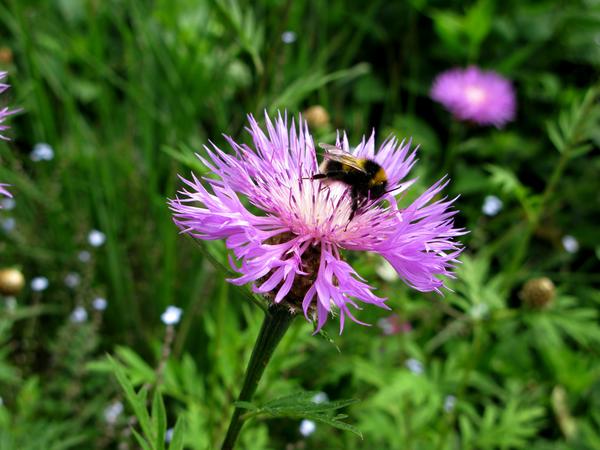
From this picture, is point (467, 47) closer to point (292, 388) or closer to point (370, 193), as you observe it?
point (292, 388)

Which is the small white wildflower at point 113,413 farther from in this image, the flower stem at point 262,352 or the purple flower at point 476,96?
the purple flower at point 476,96

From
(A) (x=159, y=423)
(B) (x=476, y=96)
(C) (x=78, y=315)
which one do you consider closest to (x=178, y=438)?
(A) (x=159, y=423)

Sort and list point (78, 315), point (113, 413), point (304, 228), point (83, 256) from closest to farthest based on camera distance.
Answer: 1. point (304, 228)
2. point (113, 413)
3. point (78, 315)
4. point (83, 256)

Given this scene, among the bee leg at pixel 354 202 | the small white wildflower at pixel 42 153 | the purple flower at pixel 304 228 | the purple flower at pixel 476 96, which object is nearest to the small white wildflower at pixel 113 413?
the small white wildflower at pixel 42 153

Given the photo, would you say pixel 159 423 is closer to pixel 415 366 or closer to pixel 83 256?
pixel 415 366

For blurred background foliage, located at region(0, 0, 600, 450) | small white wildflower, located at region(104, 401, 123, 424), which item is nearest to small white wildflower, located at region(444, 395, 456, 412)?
blurred background foliage, located at region(0, 0, 600, 450)

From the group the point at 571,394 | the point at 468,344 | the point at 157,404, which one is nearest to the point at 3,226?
the point at 157,404
